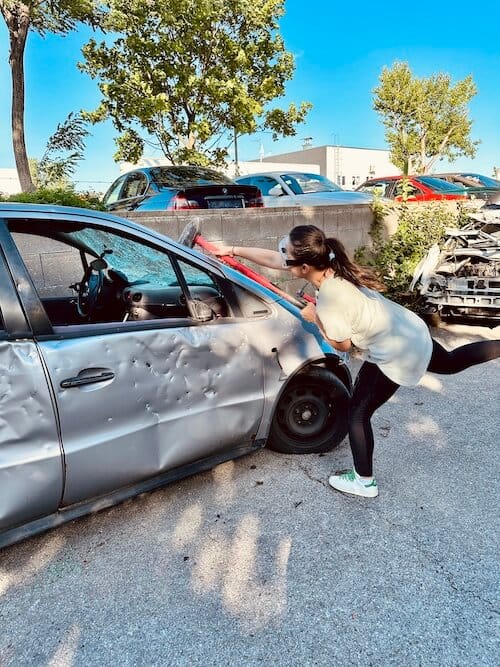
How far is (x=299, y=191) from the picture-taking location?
9.34 m

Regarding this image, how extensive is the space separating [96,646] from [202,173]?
22.7ft

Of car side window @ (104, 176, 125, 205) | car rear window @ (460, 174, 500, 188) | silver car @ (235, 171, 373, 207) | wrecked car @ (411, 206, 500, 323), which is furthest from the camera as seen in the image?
car rear window @ (460, 174, 500, 188)

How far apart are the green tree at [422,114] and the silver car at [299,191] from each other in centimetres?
1862

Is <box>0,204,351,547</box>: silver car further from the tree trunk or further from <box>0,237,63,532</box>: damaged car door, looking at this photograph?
the tree trunk

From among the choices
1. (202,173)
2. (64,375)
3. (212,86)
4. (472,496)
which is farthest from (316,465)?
(212,86)

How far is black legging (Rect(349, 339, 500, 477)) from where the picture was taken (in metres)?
2.58

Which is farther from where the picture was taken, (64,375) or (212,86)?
(212,86)

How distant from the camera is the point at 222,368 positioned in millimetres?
2645

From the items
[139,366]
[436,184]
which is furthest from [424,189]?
[139,366]

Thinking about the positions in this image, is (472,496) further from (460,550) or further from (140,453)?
(140,453)

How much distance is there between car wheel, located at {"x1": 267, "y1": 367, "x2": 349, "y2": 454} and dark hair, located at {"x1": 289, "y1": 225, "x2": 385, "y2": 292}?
0.84 m

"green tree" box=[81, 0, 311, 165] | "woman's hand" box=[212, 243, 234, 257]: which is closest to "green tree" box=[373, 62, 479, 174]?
"green tree" box=[81, 0, 311, 165]

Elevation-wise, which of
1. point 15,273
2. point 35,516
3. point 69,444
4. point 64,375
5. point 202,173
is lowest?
point 35,516

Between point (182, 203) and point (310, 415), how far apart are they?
3.92 meters
